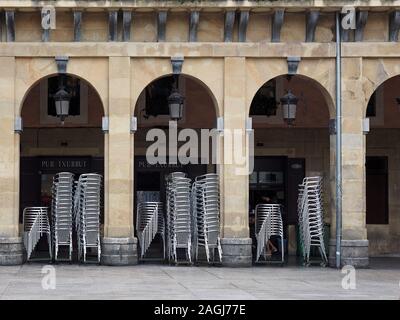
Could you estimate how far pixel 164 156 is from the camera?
24.6 meters

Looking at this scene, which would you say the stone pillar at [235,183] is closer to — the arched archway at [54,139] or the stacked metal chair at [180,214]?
the stacked metal chair at [180,214]

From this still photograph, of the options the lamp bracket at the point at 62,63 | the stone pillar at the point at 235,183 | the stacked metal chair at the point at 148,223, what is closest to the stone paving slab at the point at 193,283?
the stone pillar at the point at 235,183

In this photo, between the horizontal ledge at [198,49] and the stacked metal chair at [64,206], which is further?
the stacked metal chair at [64,206]

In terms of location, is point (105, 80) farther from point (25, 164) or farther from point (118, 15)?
point (25, 164)

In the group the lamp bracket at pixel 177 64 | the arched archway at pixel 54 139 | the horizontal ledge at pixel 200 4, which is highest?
the horizontal ledge at pixel 200 4

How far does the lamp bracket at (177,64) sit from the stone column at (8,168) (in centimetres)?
351

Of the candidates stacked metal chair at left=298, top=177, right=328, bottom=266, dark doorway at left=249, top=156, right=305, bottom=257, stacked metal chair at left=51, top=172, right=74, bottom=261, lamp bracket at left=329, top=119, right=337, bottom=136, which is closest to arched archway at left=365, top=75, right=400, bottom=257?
dark doorway at left=249, top=156, right=305, bottom=257

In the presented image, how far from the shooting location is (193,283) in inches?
641

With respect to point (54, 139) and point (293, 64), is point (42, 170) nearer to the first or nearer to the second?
point (54, 139)

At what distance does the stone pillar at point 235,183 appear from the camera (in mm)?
20094

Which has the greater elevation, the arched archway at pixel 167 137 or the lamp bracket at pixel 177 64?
the lamp bracket at pixel 177 64

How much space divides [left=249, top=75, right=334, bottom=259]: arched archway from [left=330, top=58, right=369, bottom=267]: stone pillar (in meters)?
3.59

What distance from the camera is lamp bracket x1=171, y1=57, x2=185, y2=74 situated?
20.2 meters

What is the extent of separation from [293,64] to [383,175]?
19.3ft
